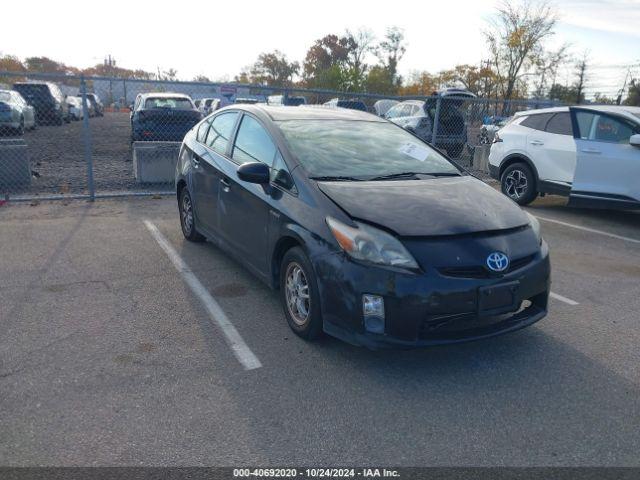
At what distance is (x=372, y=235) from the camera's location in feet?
10.8

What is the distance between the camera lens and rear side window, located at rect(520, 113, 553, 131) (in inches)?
341

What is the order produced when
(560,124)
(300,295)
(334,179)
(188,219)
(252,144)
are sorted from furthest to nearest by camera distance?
(560,124) < (188,219) < (252,144) < (334,179) < (300,295)

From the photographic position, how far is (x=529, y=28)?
38812mm

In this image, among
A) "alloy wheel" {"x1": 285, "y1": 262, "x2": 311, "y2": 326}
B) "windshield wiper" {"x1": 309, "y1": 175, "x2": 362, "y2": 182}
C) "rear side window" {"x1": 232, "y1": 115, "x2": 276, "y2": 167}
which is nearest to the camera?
"alloy wheel" {"x1": 285, "y1": 262, "x2": 311, "y2": 326}

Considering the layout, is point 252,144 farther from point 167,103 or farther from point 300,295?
point 167,103

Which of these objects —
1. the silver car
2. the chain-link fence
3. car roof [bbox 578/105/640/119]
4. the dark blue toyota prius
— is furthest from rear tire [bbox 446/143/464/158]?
the silver car

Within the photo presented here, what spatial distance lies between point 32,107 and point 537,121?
18.4 metres

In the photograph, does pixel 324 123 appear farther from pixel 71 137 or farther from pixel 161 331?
pixel 71 137

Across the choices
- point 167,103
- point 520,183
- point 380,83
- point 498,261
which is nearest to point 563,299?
point 498,261

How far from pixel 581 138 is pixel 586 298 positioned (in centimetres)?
406

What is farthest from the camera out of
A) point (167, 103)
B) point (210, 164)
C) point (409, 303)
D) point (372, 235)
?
point (167, 103)

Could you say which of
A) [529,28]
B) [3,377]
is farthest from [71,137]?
[529,28]

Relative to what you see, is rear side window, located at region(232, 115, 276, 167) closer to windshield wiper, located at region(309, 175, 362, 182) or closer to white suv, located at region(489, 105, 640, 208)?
windshield wiper, located at region(309, 175, 362, 182)

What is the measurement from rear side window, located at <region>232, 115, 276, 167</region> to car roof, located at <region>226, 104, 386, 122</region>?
0.14 metres
